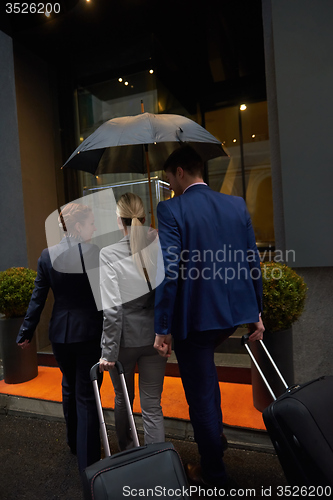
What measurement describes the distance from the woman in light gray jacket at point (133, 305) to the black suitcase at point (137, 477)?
777mm

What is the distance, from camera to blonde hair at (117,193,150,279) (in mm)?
2531

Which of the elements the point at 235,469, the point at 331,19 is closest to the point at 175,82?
the point at 331,19

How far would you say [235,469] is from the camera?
9.44 feet

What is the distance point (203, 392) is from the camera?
2.35m

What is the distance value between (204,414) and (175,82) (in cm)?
699

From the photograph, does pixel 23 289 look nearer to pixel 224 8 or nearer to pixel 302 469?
pixel 302 469

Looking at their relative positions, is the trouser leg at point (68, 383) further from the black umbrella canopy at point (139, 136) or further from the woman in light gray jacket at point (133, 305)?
the black umbrella canopy at point (139, 136)

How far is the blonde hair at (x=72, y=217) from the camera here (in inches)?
114

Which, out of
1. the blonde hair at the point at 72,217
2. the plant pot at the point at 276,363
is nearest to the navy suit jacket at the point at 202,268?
the blonde hair at the point at 72,217

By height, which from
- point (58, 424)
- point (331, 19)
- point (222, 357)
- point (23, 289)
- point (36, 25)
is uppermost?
point (36, 25)

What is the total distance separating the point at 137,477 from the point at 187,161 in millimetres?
1968

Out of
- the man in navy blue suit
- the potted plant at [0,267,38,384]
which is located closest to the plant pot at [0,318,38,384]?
the potted plant at [0,267,38,384]

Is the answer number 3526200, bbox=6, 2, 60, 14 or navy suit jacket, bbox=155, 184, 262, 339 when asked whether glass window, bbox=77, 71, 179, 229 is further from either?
navy suit jacket, bbox=155, 184, 262, 339

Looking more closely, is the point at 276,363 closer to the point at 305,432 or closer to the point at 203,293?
the point at 203,293
